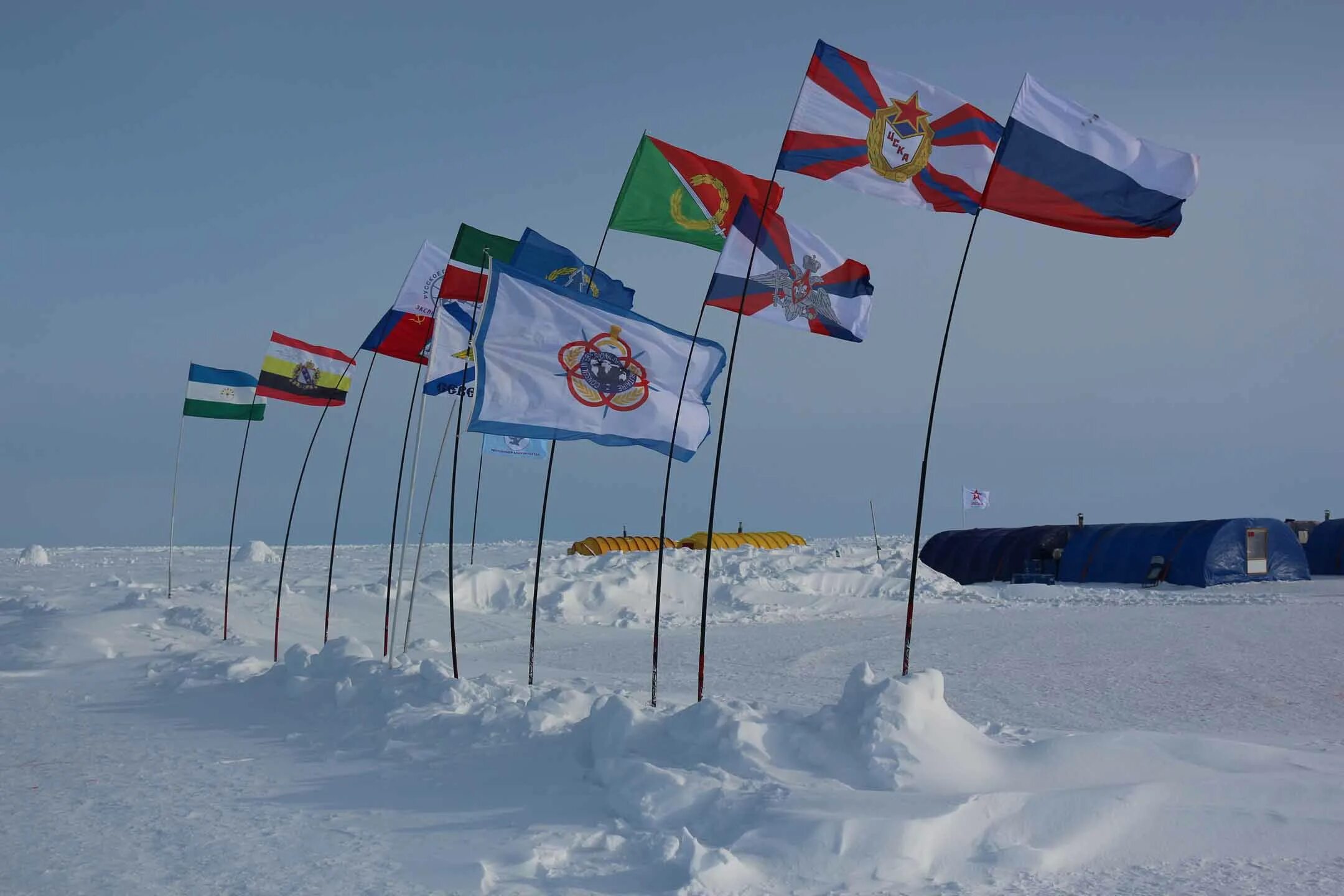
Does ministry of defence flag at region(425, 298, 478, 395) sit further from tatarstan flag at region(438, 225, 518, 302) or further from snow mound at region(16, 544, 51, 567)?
snow mound at region(16, 544, 51, 567)

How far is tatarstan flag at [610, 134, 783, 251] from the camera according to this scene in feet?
39.1

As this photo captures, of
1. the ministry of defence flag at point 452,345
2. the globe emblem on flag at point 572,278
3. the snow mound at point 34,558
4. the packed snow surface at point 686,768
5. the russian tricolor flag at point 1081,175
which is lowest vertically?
the snow mound at point 34,558

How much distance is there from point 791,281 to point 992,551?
78.1ft

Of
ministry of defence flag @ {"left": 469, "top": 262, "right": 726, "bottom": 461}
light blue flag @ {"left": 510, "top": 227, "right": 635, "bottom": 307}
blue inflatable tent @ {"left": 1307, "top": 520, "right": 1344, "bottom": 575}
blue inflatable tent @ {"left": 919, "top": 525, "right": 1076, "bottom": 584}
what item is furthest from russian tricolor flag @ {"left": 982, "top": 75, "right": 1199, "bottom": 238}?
blue inflatable tent @ {"left": 1307, "top": 520, "right": 1344, "bottom": 575}

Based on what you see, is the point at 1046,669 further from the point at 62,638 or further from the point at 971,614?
the point at 62,638

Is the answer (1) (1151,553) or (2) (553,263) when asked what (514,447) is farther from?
(1) (1151,553)

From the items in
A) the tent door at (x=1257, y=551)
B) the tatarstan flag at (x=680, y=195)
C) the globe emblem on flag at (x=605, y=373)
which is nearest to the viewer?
the globe emblem on flag at (x=605, y=373)

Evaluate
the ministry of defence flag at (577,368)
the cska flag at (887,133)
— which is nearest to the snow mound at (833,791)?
the ministry of defence flag at (577,368)

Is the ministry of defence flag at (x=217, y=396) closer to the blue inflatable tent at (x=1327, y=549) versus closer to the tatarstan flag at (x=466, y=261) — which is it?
the tatarstan flag at (x=466, y=261)

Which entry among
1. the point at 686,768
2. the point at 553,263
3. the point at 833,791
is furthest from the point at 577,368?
the point at 833,791

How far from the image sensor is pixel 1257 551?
27.8 meters

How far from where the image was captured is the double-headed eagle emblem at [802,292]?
11414mm

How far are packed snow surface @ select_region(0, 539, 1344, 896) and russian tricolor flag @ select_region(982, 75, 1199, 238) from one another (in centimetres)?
439

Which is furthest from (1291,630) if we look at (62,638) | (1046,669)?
(62,638)
